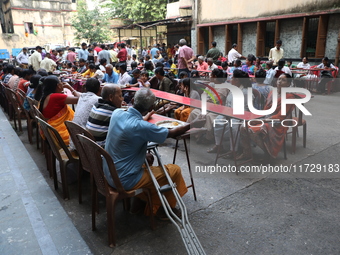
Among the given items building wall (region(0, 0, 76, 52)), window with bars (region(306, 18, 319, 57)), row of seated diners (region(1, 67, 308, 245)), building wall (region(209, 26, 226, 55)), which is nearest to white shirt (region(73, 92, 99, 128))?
row of seated diners (region(1, 67, 308, 245))

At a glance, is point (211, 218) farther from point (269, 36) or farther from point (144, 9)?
point (144, 9)

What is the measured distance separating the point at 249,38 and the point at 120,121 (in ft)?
39.3

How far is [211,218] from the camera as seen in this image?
2840 mm

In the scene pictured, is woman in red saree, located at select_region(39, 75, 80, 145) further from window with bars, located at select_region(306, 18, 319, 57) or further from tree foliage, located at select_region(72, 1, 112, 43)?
tree foliage, located at select_region(72, 1, 112, 43)

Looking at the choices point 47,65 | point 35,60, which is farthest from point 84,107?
point 35,60

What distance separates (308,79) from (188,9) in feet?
36.9

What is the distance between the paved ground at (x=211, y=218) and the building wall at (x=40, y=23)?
26.3 m

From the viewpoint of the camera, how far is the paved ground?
2449 mm

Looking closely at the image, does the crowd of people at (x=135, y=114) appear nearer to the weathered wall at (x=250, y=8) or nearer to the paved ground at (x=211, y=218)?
the paved ground at (x=211, y=218)

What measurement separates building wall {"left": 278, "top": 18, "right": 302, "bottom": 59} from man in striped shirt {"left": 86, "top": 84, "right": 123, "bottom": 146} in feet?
33.0

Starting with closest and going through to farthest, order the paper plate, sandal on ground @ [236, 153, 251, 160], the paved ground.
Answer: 1. the paved ground
2. the paper plate
3. sandal on ground @ [236, 153, 251, 160]

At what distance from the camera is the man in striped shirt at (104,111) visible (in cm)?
289

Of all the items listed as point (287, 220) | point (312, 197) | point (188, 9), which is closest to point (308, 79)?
point (312, 197)

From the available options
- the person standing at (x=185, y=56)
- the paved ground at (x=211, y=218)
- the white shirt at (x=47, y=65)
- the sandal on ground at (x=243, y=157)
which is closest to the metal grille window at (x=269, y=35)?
the person standing at (x=185, y=56)
